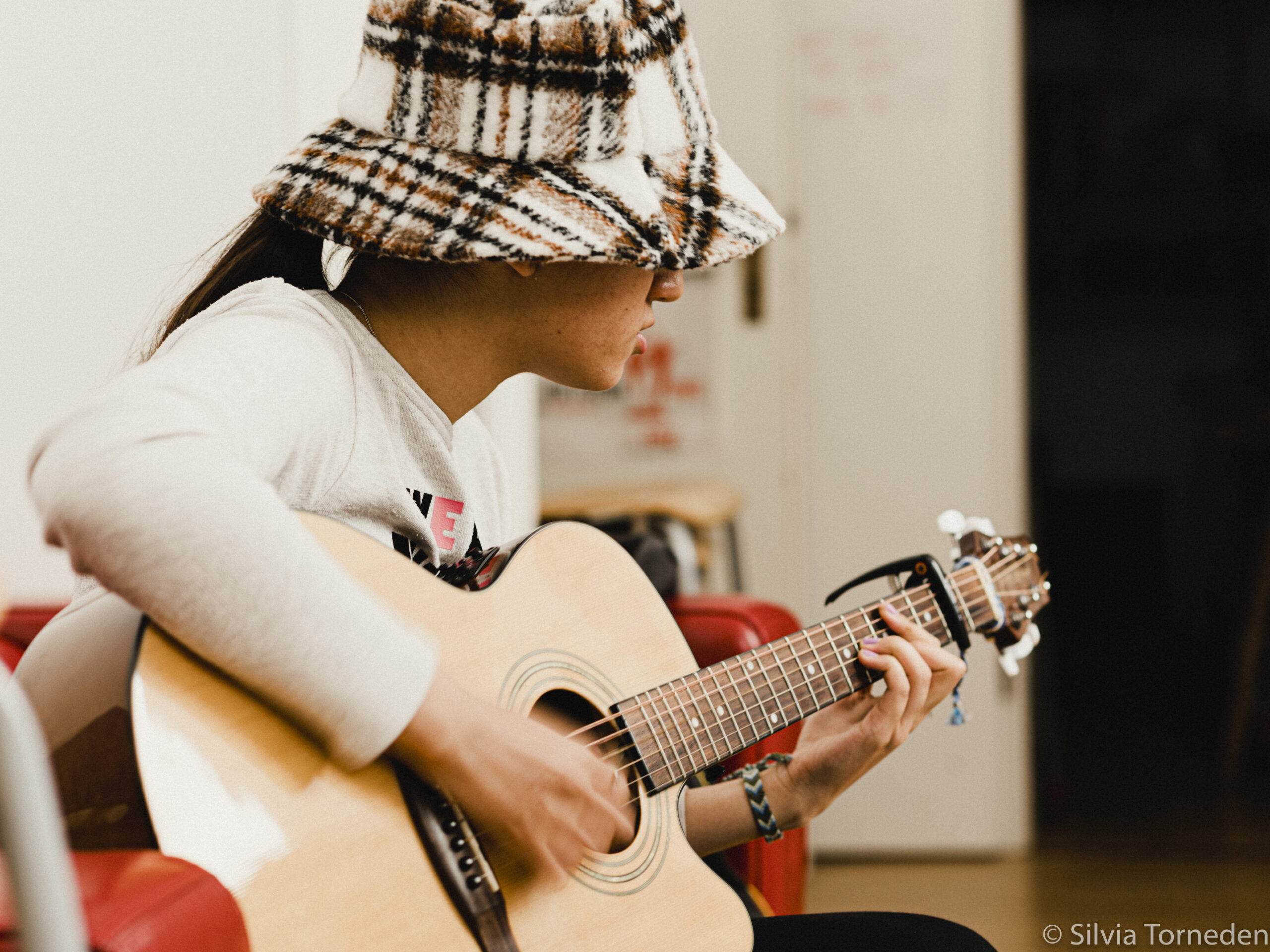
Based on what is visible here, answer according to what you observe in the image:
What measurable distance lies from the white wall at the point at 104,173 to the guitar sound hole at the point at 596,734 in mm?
540

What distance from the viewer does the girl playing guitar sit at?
0.59 metres

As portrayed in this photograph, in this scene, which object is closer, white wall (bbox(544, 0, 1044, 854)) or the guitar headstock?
the guitar headstock

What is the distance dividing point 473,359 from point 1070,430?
169 inches

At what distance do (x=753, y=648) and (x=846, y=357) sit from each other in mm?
1319

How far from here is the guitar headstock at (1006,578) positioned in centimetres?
104

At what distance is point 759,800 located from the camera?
3.22 ft

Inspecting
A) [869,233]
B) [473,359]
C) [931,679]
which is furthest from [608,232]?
[869,233]

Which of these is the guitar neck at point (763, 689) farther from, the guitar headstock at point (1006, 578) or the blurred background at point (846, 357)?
the blurred background at point (846, 357)

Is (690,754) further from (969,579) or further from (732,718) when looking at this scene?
(969,579)

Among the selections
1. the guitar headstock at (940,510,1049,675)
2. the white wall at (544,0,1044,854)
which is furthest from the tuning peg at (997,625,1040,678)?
the white wall at (544,0,1044,854)

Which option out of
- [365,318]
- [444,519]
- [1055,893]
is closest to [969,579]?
[444,519]

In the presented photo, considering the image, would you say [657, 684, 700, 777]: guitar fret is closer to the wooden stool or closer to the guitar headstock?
the guitar headstock

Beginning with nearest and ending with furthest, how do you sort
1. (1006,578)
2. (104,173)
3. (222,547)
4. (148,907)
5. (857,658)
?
(148,907) < (222,547) < (857,658) < (1006,578) < (104,173)

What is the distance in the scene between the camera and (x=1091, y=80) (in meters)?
4.33
